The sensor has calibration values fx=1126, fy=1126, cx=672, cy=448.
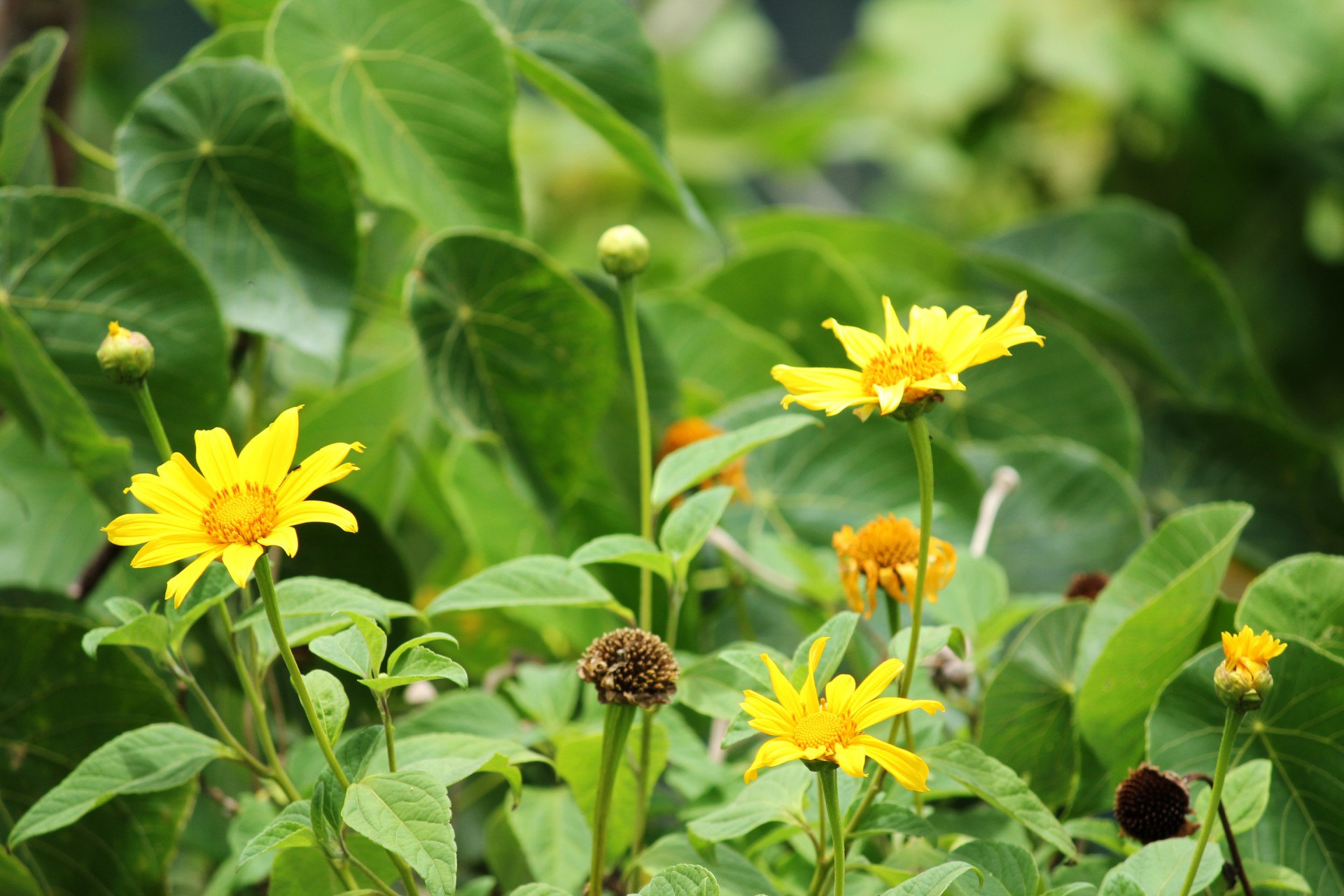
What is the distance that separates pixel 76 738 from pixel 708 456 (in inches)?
9.1

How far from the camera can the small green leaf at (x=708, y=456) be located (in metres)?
0.29

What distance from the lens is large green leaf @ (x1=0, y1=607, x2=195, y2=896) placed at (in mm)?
352

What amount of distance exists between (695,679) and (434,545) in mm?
395

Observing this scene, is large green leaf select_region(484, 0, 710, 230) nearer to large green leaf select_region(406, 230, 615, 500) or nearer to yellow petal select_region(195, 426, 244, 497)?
large green leaf select_region(406, 230, 615, 500)

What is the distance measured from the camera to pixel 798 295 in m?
0.56

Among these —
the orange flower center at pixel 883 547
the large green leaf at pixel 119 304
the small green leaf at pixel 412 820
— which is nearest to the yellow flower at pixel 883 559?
the orange flower center at pixel 883 547

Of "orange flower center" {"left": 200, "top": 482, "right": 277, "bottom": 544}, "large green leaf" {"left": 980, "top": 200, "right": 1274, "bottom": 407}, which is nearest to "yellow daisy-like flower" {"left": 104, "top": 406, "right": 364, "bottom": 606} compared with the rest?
"orange flower center" {"left": 200, "top": 482, "right": 277, "bottom": 544}

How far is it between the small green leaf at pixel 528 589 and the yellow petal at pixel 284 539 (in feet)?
0.21

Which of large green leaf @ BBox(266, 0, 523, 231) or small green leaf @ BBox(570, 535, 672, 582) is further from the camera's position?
large green leaf @ BBox(266, 0, 523, 231)

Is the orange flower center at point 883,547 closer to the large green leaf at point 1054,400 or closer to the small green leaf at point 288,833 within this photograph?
the small green leaf at point 288,833

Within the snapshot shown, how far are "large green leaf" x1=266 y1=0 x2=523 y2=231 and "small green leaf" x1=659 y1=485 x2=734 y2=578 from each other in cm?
19

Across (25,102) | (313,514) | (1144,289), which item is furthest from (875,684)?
(1144,289)

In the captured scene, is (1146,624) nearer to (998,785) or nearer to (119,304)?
(998,785)

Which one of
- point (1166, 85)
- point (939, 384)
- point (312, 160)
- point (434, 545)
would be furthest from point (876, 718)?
point (1166, 85)
